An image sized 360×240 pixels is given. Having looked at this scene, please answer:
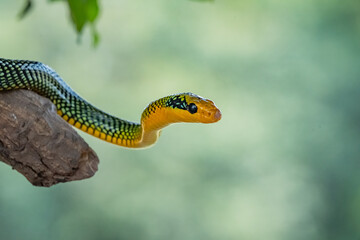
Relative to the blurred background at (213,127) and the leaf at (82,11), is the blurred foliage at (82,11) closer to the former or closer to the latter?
the leaf at (82,11)

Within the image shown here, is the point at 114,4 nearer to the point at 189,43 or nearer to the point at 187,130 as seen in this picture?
the point at 189,43

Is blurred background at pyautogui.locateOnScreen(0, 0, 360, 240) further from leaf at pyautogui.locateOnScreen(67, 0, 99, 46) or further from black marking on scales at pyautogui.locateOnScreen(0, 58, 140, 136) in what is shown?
leaf at pyautogui.locateOnScreen(67, 0, 99, 46)

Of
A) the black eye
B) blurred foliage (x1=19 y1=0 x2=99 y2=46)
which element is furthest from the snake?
blurred foliage (x1=19 y1=0 x2=99 y2=46)

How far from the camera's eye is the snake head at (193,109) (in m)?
2.36

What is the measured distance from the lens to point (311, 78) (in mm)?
6977

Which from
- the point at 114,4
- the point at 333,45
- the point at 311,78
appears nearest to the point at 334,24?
the point at 333,45

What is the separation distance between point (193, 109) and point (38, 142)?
64 cm

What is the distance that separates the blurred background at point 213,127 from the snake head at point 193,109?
4.26 metres

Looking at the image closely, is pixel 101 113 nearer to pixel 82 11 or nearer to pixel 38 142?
pixel 38 142

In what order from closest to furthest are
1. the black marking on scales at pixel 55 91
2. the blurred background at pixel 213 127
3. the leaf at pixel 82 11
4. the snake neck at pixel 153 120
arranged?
the leaf at pixel 82 11 < the black marking on scales at pixel 55 91 < the snake neck at pixel 153 120 < the blurred background at pixel 213 127

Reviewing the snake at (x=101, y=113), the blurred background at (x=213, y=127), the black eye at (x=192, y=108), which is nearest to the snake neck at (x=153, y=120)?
the snake at (x=101, y=113)

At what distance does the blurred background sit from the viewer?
21.9 feet

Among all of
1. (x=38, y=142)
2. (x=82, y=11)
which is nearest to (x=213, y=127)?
(x=38, y=142)

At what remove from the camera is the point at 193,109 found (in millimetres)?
2377
